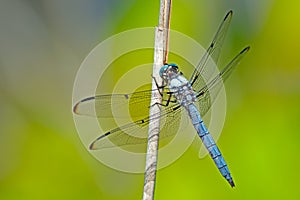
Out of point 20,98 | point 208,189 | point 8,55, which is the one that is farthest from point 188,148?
point 8,55

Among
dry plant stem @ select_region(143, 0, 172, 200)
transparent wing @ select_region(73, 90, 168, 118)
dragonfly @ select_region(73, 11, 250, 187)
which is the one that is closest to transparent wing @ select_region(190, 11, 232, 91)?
dragonfly @ select_region(73, 11, 250, 187)

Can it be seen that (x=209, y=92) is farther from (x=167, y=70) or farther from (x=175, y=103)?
(x=167, y=70)

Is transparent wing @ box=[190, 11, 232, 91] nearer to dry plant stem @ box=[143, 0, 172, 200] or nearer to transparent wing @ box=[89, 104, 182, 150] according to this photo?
transparent wing @ box=[89, 104, 182, 150]

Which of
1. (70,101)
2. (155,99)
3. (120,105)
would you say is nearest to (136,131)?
(120,105)

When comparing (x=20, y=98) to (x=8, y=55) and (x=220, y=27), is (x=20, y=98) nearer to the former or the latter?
(x=8, y=55)

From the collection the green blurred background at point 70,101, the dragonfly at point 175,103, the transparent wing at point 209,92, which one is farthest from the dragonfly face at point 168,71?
the green blurred background at point 70,101
